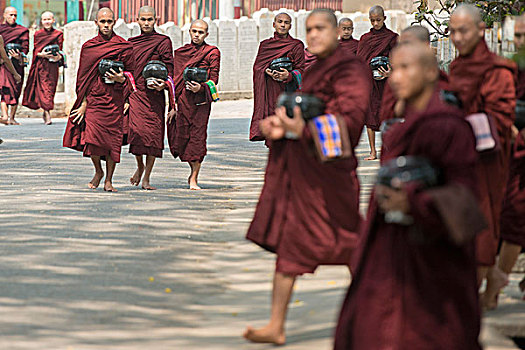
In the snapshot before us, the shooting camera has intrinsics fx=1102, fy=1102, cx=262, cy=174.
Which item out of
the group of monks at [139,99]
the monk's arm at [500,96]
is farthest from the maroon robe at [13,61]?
the monk's arm at [500,96]

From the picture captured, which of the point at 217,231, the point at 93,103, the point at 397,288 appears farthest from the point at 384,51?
the point at 397,288

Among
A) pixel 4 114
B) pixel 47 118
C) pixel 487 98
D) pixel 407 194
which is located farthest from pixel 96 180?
pixel 47 118

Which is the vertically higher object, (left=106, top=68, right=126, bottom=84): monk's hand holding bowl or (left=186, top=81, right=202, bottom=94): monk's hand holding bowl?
(left=106, top=68, right=126, bottom=84): monk's hand holding bowl

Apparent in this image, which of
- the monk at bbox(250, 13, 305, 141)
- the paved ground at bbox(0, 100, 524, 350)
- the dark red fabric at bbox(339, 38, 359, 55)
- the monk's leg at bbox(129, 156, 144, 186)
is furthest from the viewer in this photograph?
the dark red fabric at bbox(339, 38, 359, 55)

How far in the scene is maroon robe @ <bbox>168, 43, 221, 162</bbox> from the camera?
39.8 feet

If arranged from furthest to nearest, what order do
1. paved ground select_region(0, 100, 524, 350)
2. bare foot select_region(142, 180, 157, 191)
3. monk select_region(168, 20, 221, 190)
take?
1. monk select_region(168, 20, 221, 190)
2. bare foot select_region(142, 180, 157, 191)
3. paved ground select_region(0, 100, 524, 350)

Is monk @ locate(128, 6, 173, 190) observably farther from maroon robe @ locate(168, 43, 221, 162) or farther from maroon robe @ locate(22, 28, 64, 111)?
maroon robe @ locate(22, 28, 64, 111)

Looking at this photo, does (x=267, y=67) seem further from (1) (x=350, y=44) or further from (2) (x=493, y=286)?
(2) (x=493, y=286)

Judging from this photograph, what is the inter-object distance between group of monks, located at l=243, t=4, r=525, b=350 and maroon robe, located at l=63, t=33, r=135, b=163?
5552 millimetres

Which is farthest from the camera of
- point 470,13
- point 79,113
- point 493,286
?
point 79,113

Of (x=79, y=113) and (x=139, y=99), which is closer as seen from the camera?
(x=79, y=113)

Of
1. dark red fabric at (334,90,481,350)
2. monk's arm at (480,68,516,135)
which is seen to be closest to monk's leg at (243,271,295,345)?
dark red fabric at (334,90,481,350)

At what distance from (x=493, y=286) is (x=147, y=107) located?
6.47 metres

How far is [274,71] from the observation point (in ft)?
43.5
